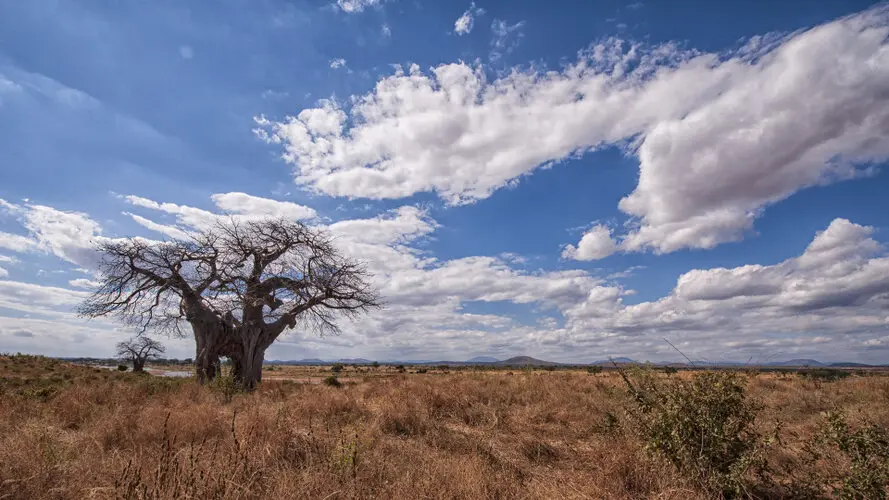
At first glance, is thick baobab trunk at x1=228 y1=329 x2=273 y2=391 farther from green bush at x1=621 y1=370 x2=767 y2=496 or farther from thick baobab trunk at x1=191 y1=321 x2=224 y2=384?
green bush at x1=621 y1=370 x2=767 y2=496

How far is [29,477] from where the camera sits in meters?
4.21

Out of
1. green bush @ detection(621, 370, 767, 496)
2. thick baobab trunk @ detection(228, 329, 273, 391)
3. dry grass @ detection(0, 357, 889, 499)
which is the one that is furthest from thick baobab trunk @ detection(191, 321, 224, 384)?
green bush @ detection(621, 370, 767, 496)

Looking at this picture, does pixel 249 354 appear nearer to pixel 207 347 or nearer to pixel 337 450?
pixel 207 347

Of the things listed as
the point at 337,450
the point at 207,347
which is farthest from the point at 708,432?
the point at 207,347

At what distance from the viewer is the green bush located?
4.90 meters

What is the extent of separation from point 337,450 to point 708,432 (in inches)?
178

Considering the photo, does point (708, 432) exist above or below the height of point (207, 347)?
below

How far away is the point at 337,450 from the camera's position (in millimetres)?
5406

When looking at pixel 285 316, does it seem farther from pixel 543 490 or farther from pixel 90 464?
pixel 543 490

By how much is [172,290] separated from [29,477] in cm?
1839

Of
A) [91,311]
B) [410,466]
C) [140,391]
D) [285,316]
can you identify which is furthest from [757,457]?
[91,311]

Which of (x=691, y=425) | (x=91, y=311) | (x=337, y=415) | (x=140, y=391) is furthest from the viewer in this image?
(x=91, y=311)

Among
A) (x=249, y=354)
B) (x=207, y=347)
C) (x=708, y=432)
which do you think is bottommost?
(x=708, y=432)

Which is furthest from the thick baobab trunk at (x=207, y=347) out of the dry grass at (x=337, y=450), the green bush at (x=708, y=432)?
the green bush at (x=708, y=432)
